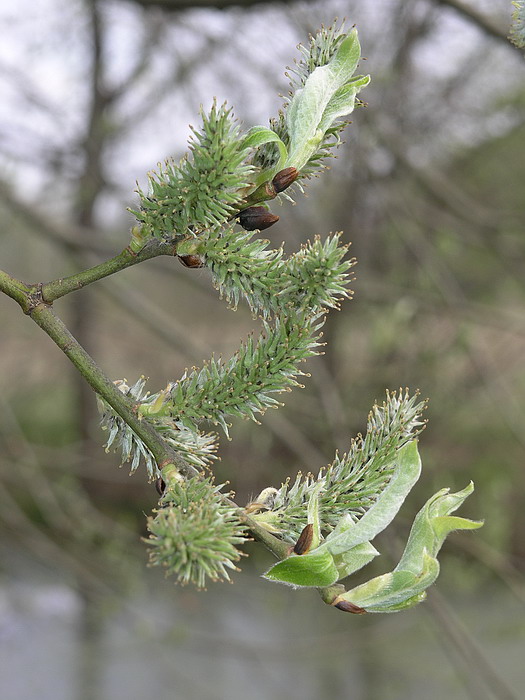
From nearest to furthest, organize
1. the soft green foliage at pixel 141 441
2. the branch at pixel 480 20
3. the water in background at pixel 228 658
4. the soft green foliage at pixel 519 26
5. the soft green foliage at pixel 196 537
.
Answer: the soft green foliage at pixel 196 537, the soft green foliage at pixel 141 441, the soft green foliage at pixel 519 26, the branch at pixel 480 20, the water in background at pixel 228 658

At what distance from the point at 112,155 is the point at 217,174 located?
133 inches

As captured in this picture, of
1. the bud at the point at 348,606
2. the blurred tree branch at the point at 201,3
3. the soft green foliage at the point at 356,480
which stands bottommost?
the bud at the point at 348,606

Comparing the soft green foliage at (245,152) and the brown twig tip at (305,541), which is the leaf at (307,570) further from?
the soft green foliage at (245,152)

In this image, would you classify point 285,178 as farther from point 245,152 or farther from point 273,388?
point 273,388

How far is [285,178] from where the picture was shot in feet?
1.75

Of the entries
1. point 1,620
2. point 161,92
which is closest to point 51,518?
point 161,92

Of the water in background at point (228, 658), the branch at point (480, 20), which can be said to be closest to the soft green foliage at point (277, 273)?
the branch at point (480, 20)

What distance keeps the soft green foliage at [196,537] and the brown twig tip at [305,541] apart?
1.6 inches

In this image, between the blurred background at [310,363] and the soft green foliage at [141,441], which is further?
the blurred background at [310,363]

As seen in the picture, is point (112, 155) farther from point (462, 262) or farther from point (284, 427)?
point (462, 262)

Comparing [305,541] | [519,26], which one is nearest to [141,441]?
[305,541]

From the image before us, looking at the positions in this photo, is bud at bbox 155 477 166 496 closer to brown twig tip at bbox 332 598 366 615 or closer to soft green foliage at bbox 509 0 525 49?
brown twig tip at bbox 332 598 366 615

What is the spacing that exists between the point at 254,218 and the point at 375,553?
246 mm

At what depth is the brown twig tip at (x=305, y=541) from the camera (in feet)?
1.67
